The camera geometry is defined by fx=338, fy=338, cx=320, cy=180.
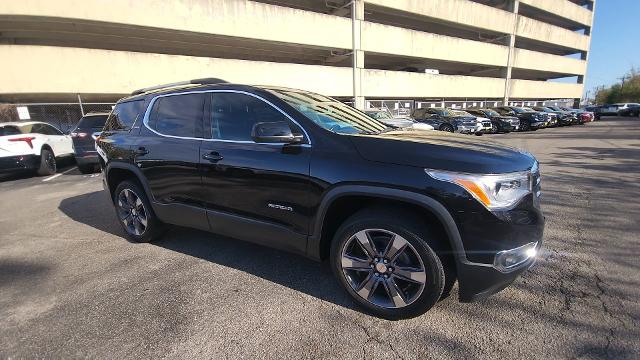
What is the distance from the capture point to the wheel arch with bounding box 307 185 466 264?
219cm

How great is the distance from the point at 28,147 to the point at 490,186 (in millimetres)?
11030

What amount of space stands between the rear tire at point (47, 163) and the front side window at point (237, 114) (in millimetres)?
8887

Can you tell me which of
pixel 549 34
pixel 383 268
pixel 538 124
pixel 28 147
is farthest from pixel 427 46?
pixel 383 268

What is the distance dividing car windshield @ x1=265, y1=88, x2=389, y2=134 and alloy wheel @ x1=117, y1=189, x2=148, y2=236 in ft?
7.38

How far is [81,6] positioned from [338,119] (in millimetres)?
17767

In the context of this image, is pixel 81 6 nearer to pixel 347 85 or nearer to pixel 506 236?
pixel 347 85

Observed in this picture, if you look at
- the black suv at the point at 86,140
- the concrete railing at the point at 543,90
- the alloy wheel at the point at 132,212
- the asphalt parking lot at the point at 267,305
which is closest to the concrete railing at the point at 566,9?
the concrete railing at the point at 543,90

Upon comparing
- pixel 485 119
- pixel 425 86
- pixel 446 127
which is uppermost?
pixel 425 86

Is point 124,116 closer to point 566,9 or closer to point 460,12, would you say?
point 460,12

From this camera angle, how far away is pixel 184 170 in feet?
11.0

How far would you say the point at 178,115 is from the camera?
3.53 m

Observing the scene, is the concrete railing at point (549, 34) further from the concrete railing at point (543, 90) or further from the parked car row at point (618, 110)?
the parked car row at point (618, 110)

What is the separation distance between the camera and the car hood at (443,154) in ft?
7.22

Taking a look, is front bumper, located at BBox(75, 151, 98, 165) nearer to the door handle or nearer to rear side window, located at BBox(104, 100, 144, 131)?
rear side window, located at BBox(104, 100, 144, 131)
